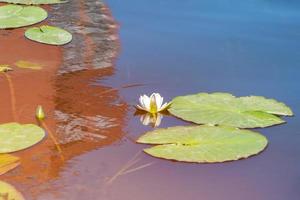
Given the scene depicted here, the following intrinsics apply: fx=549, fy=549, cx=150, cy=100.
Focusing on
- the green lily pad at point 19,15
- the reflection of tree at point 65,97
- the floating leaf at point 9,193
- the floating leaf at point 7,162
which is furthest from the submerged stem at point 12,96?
the green lily pad at point 19,15

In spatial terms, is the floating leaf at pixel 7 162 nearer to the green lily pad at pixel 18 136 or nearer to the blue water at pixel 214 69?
the green lily pad at pixel 18 136

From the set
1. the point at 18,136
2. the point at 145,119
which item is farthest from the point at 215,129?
the point at 18,136

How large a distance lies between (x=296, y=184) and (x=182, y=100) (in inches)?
15.8

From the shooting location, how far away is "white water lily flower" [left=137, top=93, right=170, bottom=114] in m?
1.31

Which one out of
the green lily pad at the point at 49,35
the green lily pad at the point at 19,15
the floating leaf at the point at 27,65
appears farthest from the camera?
the green lily pad at the point at 19,15

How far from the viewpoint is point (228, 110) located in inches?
52.1

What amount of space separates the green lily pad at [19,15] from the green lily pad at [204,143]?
928 mm

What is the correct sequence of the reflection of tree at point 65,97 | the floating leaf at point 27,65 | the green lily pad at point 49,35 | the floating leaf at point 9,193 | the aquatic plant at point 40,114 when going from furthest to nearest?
the green lily pad at point 49,35 → the floating leaf at point 27,65 → the aquatic plant at point 40,114 → the reflection of tree at point 65,97 → the floating leaf at point 9,193

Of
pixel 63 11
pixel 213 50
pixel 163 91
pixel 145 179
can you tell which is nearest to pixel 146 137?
pixel 145 179

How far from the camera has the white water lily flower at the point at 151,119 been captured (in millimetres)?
1289

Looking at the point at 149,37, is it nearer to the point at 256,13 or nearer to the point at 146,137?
the point at 256,13

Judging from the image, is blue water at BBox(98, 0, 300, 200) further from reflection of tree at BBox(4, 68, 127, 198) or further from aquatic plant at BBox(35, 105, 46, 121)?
aquatic plant at BBox(35, 105, 46, 121)

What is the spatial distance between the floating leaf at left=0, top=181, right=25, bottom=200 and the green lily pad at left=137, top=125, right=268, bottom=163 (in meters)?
0.29

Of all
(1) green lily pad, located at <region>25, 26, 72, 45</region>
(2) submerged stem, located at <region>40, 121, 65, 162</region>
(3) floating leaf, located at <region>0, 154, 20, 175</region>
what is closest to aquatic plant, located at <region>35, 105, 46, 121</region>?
(2) submerged stem, located at <region>40, 121, 65, 162</region>
